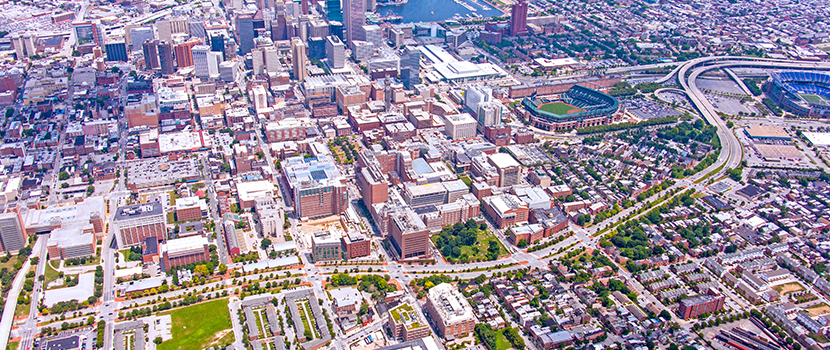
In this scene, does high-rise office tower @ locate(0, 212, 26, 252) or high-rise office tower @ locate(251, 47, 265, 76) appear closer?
high-rise office tower @ locate(0, 212, 26, 252)

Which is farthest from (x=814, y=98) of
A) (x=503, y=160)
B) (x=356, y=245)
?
(x=356, y=245)

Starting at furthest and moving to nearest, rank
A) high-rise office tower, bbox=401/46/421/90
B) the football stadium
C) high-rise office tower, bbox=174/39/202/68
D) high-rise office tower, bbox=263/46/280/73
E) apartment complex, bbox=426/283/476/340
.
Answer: high-rise office tower, bbox=174/39/202/68 < high-rise office tower, bbox=263/46/280/73 < high-rise office tower, bbox=401/46/421/90 < the football stadium < apartment complex, bbox=426/283/476/340

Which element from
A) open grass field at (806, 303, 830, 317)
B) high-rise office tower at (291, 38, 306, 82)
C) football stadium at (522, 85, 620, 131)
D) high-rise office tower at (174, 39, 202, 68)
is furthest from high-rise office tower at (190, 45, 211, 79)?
open grass field at (806, 303, 830, 317)

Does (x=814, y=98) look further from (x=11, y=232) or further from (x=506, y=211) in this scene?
(x=11, y=232)

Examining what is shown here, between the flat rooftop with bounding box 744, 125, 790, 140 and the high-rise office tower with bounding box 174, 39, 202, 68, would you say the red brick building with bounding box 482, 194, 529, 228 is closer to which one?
the flat rooftop with bounding box 744, 125, 790, 140

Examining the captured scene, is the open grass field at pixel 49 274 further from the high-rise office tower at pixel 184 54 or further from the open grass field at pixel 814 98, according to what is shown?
the open grass field at pixel 814 98

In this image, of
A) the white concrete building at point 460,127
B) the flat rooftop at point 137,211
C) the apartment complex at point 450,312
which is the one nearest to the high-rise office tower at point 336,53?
the white concrete building at point 460,127
